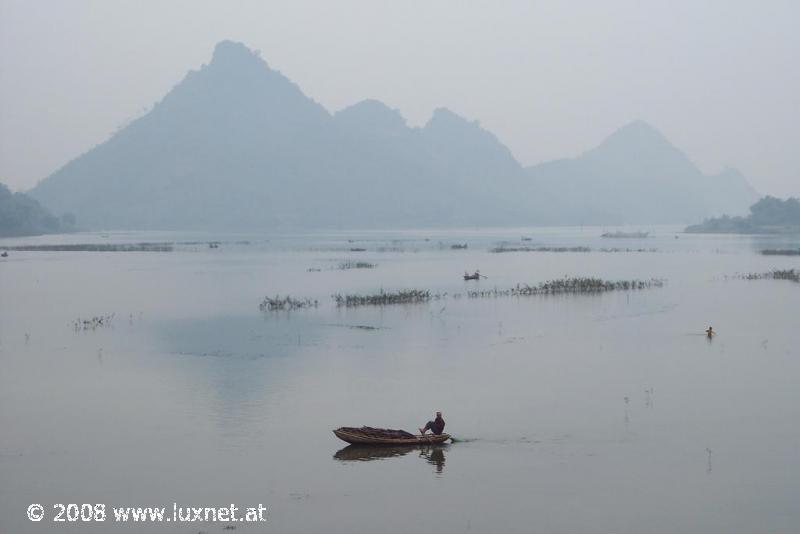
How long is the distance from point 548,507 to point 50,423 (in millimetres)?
15731

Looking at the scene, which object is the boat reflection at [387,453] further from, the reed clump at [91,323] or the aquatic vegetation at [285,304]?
the aquatic vegetation at [285,304]

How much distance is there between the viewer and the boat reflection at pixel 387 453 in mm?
22641

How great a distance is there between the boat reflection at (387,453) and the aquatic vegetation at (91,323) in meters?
27.0

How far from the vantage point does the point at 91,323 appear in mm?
47594

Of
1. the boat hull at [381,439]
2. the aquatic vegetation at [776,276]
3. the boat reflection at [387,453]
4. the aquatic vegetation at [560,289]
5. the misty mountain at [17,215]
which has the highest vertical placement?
the misty mountain at [17,215]

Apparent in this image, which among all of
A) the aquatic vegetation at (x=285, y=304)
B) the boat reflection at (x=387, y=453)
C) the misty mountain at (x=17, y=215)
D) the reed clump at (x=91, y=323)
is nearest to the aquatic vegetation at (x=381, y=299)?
the aquatic vegetation at (x=285, y=304)

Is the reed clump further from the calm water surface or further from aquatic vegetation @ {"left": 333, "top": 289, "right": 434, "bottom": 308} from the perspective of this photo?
aquatic vegetation @ {"left": 333, "top": 289, "right": 434, "bottom": 308}

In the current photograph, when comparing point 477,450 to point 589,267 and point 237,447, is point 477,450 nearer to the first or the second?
point 237,447

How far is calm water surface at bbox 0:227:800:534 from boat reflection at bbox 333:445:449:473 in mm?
84

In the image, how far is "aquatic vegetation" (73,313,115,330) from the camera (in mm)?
46072

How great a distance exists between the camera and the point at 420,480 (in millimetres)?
21172

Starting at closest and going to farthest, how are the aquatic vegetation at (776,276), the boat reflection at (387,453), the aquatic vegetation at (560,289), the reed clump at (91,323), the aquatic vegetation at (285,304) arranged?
the boat reflection at (387,453), the reed clump at (91,323), the aquatic vegetation at (285,304), the aquatic vegetation at (560,289), the aquatic vegetation at (776,276)

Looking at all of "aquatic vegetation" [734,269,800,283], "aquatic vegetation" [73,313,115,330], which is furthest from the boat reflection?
"aquatic vegetation" [734,269,800,283]

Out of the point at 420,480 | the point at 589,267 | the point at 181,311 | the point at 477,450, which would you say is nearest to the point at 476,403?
the point at 477,450
